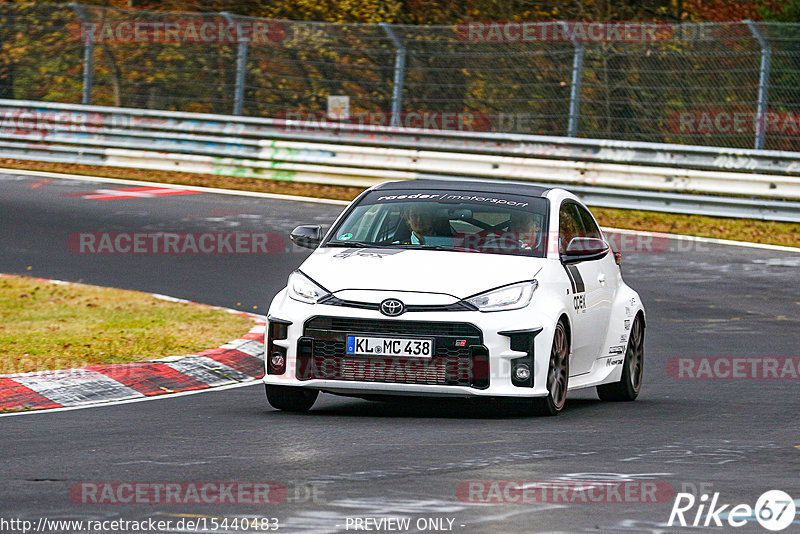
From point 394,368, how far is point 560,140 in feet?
46.8

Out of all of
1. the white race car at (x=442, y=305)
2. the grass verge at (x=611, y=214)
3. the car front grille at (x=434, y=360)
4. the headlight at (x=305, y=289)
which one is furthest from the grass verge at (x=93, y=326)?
the grass verge at (x=611, y=214)

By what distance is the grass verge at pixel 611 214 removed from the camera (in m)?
20.3

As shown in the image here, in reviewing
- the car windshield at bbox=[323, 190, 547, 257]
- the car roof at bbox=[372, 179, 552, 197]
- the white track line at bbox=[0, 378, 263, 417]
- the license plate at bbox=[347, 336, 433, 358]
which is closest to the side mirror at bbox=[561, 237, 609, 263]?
the car windshield at bbox=[323, 190, 547, 257]

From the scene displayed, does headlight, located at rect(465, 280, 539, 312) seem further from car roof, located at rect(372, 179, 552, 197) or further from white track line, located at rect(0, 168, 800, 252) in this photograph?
white track line, located at rect(0, 168, 800, 252)

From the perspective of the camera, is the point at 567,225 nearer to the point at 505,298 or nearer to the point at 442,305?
the point at 505,298

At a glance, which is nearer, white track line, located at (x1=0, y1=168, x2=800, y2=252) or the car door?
the car door

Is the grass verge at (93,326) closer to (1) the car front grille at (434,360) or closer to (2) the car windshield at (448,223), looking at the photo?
(2) the car windshield at (448,223)

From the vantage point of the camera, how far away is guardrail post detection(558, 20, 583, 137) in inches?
900

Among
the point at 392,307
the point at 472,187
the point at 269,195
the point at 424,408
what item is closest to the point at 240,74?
the point at 269,195

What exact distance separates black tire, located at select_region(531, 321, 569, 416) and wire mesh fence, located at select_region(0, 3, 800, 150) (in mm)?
12732

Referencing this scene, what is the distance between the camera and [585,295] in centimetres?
991

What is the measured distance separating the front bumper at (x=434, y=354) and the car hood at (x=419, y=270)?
167 mm

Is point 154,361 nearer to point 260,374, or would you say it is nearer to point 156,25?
point 260,374

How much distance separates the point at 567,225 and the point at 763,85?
11814 mm
